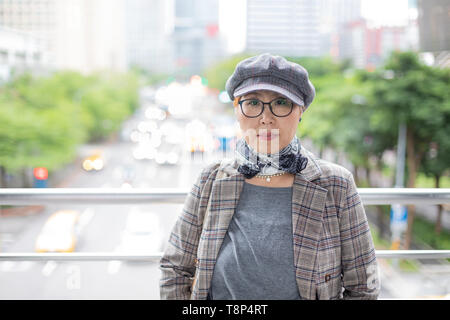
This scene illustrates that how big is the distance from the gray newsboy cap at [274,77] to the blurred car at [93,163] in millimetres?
16625

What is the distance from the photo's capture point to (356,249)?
33.4 inches

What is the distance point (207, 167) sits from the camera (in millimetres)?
929

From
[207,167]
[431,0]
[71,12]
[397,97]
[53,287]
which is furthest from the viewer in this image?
[71,12]

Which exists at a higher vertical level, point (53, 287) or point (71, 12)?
point (71, 12)

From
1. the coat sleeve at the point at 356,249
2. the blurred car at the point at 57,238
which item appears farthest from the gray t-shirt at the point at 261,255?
the blurred car at the point at 57,238

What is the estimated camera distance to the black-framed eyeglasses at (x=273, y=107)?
0.83m

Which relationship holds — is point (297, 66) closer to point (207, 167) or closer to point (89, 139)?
point (207, 167)

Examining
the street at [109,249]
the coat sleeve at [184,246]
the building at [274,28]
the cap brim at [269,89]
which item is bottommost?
the street at [109,249]

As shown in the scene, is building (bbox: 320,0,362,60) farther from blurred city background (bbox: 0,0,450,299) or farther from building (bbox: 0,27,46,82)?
building (bbox: 0,27,46,82)

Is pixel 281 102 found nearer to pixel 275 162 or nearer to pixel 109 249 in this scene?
pixel 275 162

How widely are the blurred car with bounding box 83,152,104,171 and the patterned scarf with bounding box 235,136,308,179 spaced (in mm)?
16580

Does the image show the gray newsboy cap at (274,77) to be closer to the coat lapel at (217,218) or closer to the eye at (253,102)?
the eye at (253,102)

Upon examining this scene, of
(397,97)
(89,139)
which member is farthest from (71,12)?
(397,97)

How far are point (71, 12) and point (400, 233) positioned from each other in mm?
26700
